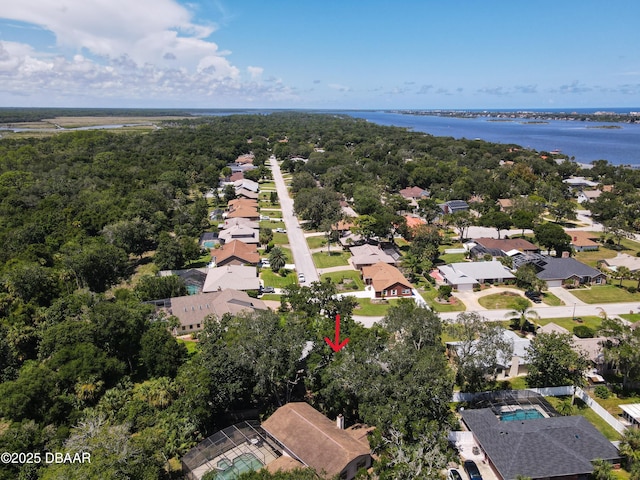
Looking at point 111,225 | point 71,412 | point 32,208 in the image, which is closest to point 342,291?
point 71,412

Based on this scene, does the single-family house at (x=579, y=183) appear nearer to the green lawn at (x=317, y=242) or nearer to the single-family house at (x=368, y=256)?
the single-family house at (x=368, y=256)

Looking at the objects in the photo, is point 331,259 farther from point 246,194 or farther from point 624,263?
point 246,194

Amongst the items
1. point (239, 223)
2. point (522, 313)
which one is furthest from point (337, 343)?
point (239, 223)

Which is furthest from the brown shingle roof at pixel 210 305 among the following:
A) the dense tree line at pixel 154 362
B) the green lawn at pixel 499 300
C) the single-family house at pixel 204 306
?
the green lawn at pixel 499 300

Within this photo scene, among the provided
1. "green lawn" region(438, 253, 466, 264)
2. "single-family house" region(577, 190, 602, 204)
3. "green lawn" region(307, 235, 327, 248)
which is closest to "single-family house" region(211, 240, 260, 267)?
"green lawn" region(307, 235, 327, 248)

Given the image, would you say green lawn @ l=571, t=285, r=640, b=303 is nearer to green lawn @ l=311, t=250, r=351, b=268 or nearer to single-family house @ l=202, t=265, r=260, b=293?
green lawn @ l=311, t=250, r=351, b=268

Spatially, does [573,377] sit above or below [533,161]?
below

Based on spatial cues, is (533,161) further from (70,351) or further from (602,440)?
(70,351)
